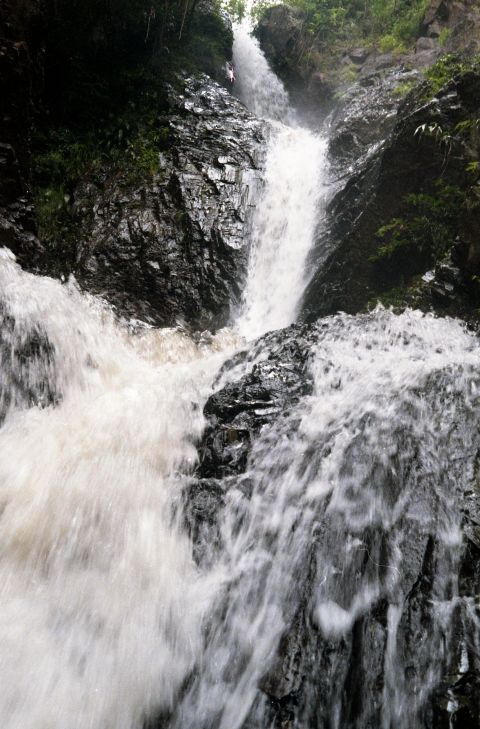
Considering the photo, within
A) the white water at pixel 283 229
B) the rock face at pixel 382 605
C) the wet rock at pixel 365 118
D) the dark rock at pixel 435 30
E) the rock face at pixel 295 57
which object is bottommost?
the rock face at pixel 382 605

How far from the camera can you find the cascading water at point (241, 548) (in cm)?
238

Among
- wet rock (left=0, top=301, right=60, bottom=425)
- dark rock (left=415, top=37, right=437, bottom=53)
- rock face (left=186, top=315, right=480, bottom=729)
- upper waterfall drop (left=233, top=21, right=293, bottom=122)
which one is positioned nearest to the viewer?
rock face (left=186, top=315, right=480, bottom=729)

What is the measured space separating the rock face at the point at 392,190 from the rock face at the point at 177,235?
1.60 metres

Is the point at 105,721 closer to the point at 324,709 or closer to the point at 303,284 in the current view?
the point at 324,709

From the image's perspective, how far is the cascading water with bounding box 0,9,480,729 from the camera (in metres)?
2.38

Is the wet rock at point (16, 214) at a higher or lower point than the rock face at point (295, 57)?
lower

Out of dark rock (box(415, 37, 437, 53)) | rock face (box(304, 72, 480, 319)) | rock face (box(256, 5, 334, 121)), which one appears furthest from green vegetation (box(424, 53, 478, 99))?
rock face (box(256, 5, 334, 121))

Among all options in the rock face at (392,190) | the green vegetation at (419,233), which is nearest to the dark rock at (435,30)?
the rock face at (392,190)

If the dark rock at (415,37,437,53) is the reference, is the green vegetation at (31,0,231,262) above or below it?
below

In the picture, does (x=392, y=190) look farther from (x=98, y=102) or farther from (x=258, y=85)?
(x=258, y=85)

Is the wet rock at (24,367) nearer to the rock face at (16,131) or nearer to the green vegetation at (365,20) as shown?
the rock face at (16,131)

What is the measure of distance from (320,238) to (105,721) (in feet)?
23.3

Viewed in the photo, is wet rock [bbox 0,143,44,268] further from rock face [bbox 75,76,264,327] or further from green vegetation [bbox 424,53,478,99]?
green vegetation [bbox 424,53,478,99]

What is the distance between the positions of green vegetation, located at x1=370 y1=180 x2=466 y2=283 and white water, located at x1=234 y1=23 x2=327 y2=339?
5.02 feet
